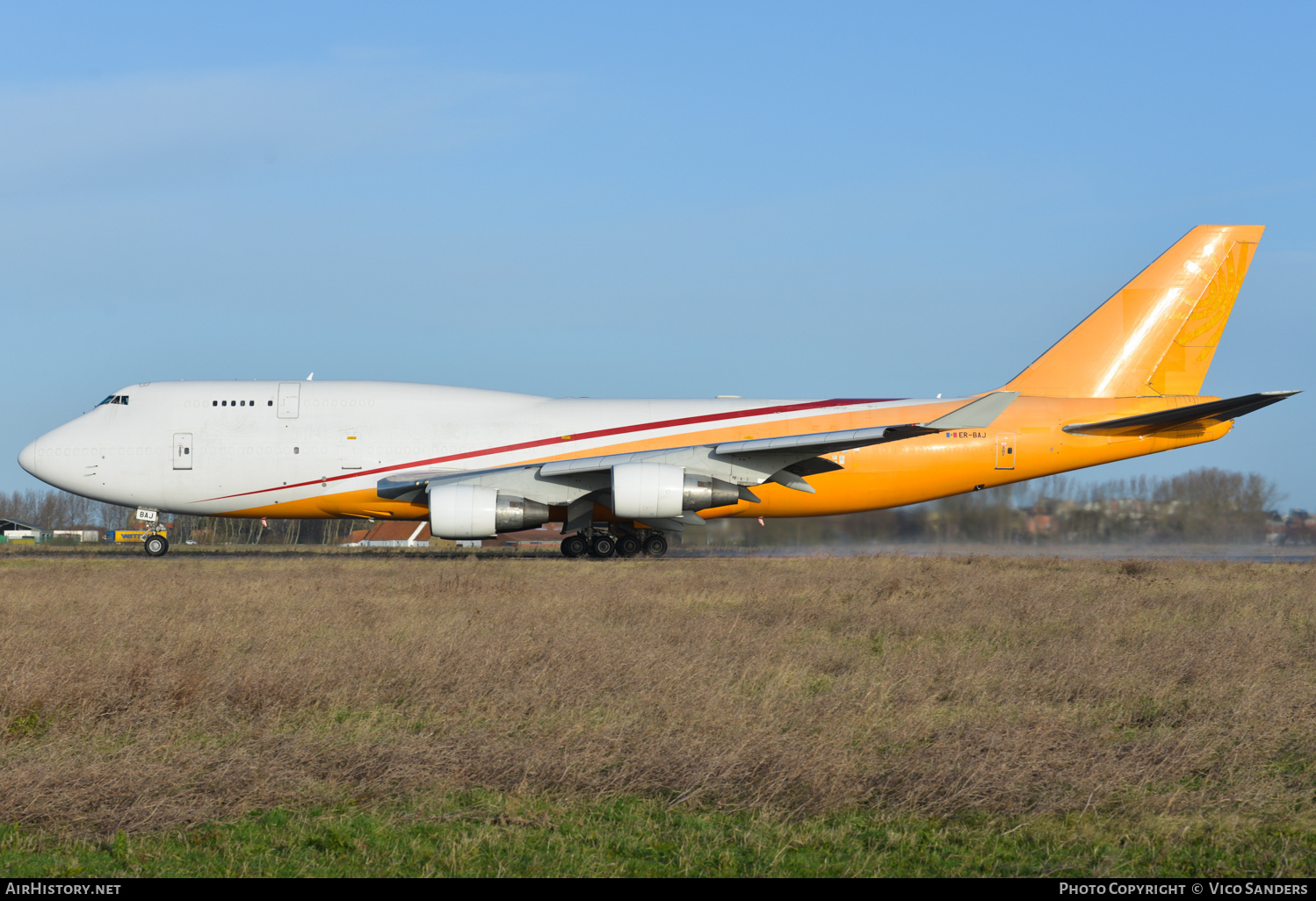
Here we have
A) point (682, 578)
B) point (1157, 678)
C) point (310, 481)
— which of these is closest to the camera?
point (1157, 678)

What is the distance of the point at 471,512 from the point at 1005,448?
1281cm

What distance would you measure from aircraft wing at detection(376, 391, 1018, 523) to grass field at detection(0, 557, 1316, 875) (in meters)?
11.0

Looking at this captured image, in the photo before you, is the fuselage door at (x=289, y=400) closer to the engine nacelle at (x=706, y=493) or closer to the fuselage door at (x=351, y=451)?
the fuselage door at (x=351, y=451)

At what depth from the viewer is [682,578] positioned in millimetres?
17312

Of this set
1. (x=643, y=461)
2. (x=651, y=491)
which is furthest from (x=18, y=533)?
(x=651, y=491)

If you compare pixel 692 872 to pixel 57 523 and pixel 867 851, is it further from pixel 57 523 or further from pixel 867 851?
pixel 57 523

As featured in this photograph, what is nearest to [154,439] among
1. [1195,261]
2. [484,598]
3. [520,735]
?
[484,598]

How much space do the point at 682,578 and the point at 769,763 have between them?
11.8 metres

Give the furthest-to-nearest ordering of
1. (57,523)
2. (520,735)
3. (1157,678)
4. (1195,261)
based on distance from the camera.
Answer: (57,523) < (1195,261) < (1157,678) < (520,735)

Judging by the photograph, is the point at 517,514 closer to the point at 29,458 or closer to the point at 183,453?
the point at 183,453

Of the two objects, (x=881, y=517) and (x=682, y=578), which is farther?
(x=881, y=517)

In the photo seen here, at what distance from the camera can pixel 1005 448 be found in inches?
993

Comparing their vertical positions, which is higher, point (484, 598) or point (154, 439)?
point (154, 439)

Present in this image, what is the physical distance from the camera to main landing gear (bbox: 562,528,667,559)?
81.4 ft
